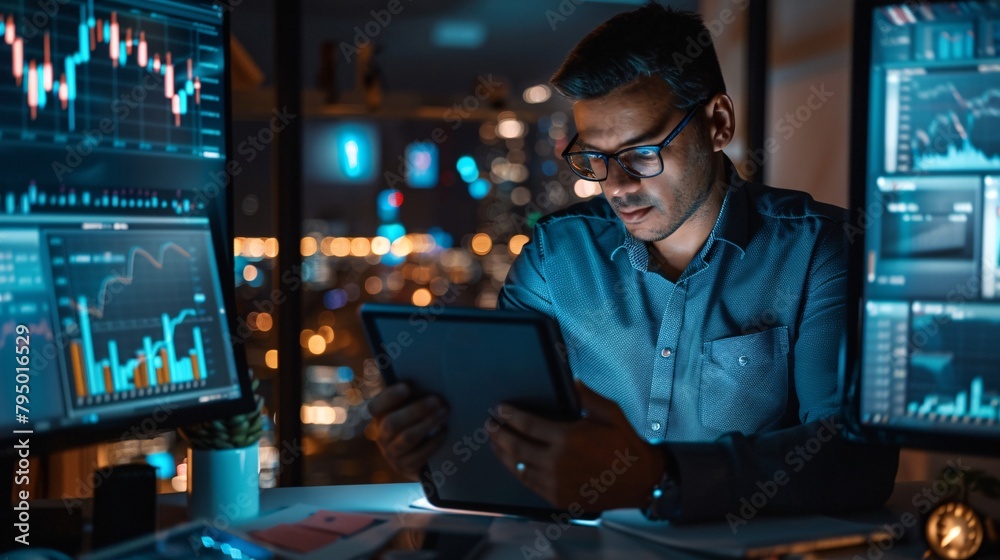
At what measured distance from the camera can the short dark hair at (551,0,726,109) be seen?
151 cm

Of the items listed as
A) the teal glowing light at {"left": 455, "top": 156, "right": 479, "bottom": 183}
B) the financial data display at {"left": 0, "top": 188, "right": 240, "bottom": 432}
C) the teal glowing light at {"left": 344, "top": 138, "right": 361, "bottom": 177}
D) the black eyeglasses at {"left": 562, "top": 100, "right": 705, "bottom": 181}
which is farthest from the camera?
the teal glowing light at {"left": 455, "top": 156, "right": 479, "bottom": 183}

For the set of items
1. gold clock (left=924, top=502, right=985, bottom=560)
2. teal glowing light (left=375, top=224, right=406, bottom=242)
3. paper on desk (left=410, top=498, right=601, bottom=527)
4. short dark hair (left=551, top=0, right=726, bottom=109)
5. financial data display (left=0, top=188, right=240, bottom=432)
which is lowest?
paper on desk (left=410, top=498, right=601, bottom=527)

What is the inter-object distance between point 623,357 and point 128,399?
93cm

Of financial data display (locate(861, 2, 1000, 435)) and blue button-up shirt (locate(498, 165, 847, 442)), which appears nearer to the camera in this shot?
financial data display (locate(861, 2, 1000, 435))

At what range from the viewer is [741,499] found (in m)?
1.06

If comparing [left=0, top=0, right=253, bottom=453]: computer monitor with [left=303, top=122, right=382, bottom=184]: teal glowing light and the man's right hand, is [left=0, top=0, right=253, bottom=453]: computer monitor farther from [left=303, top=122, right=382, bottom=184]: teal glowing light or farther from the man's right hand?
[left=303, top=122, right=382, bottom=184]: teal glowing light

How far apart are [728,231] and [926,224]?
67 cm

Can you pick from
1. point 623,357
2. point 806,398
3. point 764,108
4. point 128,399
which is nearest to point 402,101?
point 764,108

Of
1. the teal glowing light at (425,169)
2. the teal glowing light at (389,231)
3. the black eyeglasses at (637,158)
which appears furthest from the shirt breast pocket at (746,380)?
the teal glowing light at (389,231)

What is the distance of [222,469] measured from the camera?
1.09 metres

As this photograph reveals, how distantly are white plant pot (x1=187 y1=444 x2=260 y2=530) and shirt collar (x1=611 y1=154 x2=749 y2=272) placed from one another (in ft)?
2.81

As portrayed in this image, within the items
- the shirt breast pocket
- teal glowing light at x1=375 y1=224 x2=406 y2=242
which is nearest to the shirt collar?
the shirt breast pocket

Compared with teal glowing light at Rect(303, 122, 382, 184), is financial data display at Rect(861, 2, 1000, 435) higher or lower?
lower

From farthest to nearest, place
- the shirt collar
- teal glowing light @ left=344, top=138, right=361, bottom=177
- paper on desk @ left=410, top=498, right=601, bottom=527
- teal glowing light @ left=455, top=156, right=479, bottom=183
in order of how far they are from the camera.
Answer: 1. teal glowing light @ left=455, top=156, right=479, bottom=183
2. teal glowing light @ left=344, top=138, right=361, bottom=177
3. the shirt collar
4. paper on desk @ left=410, top=498, right=601, bottom=527
